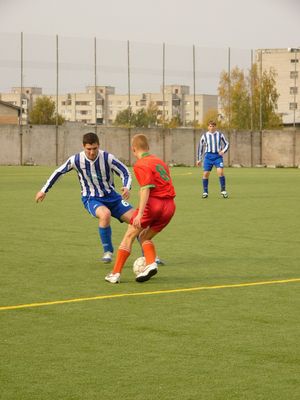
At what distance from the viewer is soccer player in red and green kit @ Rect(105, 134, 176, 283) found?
9969 millimetres

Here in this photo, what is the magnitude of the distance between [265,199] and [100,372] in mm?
18322

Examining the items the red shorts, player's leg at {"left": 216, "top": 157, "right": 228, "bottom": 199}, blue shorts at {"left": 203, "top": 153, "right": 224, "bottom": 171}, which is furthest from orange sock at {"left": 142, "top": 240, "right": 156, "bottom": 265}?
blue shorts at {"left": 203, "top": 153, "right": 224, "bottom": 171}

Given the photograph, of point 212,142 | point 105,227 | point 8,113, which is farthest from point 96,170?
point 8,113

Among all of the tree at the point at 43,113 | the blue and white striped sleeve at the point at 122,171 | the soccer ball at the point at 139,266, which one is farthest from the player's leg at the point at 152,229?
the tree at the point at 43,113

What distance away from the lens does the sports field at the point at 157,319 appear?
6.01 metres

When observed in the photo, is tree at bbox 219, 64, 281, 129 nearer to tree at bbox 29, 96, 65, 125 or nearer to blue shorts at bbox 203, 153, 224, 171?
tree at bbox 29, 96, 65, 125

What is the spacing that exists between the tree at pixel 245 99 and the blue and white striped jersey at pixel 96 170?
5096 cm

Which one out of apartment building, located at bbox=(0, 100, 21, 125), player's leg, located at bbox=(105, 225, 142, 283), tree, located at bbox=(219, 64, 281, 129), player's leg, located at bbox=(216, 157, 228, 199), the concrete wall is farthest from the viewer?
apartment building, located at bbox=(0, 100, 21, 125)

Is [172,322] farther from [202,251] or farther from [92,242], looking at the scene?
[92,242]

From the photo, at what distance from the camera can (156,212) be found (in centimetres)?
1021

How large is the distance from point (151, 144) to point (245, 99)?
19.3 meters

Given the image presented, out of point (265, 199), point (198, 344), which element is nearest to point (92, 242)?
point (198, 344)

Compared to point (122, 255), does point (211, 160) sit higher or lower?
higher

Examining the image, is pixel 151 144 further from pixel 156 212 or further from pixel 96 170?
pixel 156 212
